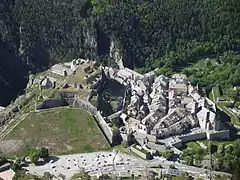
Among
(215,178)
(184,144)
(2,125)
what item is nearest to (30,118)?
(2,125)

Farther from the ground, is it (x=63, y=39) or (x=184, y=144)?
(x=63, y=39)

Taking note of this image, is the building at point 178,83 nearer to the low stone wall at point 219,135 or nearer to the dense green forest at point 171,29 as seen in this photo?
the dense green forest at point 171,29

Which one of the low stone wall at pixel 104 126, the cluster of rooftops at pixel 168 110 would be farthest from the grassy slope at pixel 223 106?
the low stone wall at pixel 104 126

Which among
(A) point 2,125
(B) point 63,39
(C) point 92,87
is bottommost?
(A) point 2,125

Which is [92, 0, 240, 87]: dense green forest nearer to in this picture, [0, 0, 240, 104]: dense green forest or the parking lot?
[0, 0, 240, 104]: dense green forest

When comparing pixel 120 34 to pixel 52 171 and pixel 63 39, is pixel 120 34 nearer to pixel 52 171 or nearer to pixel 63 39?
pixel 63 39
